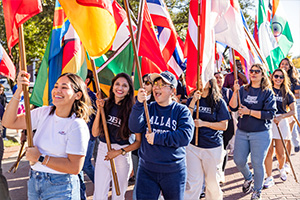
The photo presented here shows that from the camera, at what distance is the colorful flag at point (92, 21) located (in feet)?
12.4

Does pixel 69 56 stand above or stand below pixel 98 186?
above

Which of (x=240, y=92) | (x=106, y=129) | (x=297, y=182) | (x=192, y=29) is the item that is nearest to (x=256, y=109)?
(x=240, y=92)

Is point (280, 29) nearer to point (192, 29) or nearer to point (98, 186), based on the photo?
point (192, 29)

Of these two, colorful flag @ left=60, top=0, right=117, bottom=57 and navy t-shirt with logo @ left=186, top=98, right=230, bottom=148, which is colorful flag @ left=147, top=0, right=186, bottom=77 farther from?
colorful flag @ left=60, top=0, right=117, bottom=57

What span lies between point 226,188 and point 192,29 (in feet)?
10.1

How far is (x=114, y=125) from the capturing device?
4422 mm

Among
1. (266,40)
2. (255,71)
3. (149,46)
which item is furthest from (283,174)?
(149,46)

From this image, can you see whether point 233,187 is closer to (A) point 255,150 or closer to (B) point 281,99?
(A) point 255,150

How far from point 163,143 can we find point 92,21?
157cm

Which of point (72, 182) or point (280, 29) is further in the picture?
point (280, 29)

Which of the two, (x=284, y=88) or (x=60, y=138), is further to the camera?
(x=284, y=88)

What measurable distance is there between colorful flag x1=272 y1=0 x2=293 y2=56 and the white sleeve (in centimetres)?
617

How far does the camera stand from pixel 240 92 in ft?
19.2

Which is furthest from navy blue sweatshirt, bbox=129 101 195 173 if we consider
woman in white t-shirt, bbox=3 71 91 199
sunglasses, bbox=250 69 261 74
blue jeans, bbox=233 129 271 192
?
sunglasses, bbox=250 69 261 74
